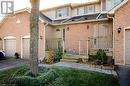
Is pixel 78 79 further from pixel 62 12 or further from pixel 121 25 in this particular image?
pixel 62 12

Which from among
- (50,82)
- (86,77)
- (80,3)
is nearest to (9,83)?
(50,82)

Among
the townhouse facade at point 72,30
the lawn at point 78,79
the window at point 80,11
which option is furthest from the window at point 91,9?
the lawn at point 78,79

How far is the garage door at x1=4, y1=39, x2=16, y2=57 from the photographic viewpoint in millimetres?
19984

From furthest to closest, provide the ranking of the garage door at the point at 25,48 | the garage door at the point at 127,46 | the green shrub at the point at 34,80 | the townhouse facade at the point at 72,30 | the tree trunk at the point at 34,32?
the garage door at the point at 25,48 < the townhouse facade at the point at 72,30 < the garage door at the point at 127,46 < the tree trunk at the point at 34,32 < the green shrub at the point at 34,80

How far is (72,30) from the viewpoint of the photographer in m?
17.9

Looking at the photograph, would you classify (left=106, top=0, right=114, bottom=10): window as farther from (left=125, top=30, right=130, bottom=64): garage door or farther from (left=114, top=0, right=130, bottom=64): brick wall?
(left=125, top=30, right=130, bottom=64): garage door

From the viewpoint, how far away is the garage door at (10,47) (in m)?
20.0

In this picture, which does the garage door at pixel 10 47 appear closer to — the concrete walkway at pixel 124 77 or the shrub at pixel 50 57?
Result: the shrub at pixel 50 57

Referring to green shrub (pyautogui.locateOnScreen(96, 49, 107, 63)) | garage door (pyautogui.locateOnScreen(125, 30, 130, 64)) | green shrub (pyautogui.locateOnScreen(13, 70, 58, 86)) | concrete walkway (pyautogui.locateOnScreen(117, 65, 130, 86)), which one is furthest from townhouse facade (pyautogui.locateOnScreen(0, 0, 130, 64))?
green shrub (pyautogui.locateOnScreen(13, 70, 58, 86))

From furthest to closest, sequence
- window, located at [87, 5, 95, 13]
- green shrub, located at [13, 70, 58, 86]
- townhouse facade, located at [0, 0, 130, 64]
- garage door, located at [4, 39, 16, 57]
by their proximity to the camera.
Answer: garage door, located at [4, 39, 16, 57], window, located at [87, 5, 95, 13], townhouse facade, located at [0, 0, 130, 64], green shrub, located at [13, 70, 58, 86]

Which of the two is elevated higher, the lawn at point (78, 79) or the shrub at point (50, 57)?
the shrub at point (50, 57)

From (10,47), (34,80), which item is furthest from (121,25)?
(10,47)

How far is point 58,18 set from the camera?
832 inches

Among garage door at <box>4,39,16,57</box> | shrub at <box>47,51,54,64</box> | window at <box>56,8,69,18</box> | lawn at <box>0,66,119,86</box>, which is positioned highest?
→ window at <box>56,8,69,18</box>
